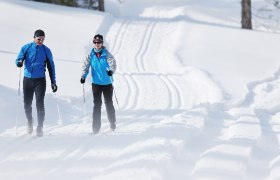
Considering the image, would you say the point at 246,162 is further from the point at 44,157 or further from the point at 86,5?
the point at 86,5

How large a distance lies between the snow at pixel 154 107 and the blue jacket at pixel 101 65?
968 mm

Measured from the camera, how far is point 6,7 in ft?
80.3

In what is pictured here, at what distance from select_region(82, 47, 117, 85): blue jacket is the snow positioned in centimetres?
97

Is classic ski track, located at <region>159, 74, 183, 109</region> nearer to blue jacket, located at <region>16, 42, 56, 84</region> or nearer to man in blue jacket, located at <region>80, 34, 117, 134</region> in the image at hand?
man in blue jacket, located at <region>80, 34, 117, 134</region>

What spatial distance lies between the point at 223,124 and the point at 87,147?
298cm

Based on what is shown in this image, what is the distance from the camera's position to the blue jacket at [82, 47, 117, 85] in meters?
8.43

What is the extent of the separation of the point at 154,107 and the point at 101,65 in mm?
2988

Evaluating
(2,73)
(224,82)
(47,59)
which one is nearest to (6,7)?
(2,73)

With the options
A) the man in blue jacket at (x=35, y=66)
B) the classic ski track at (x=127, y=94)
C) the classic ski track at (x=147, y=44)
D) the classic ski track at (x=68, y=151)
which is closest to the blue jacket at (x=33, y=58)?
the man in blue jacket at (x=35, y=66)

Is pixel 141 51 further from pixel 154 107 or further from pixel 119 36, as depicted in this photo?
pixel 154 107

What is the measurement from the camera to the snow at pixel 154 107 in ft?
22.1

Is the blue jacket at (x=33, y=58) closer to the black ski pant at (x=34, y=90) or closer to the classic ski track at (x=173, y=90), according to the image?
the black ski pant at (x=34, y=90)

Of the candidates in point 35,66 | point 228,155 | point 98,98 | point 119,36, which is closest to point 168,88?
point 98,98

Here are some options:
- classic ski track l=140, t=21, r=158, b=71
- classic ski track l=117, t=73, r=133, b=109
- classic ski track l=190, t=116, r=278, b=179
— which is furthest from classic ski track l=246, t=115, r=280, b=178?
classic ski track l=140, t=21, r=158, b=71
